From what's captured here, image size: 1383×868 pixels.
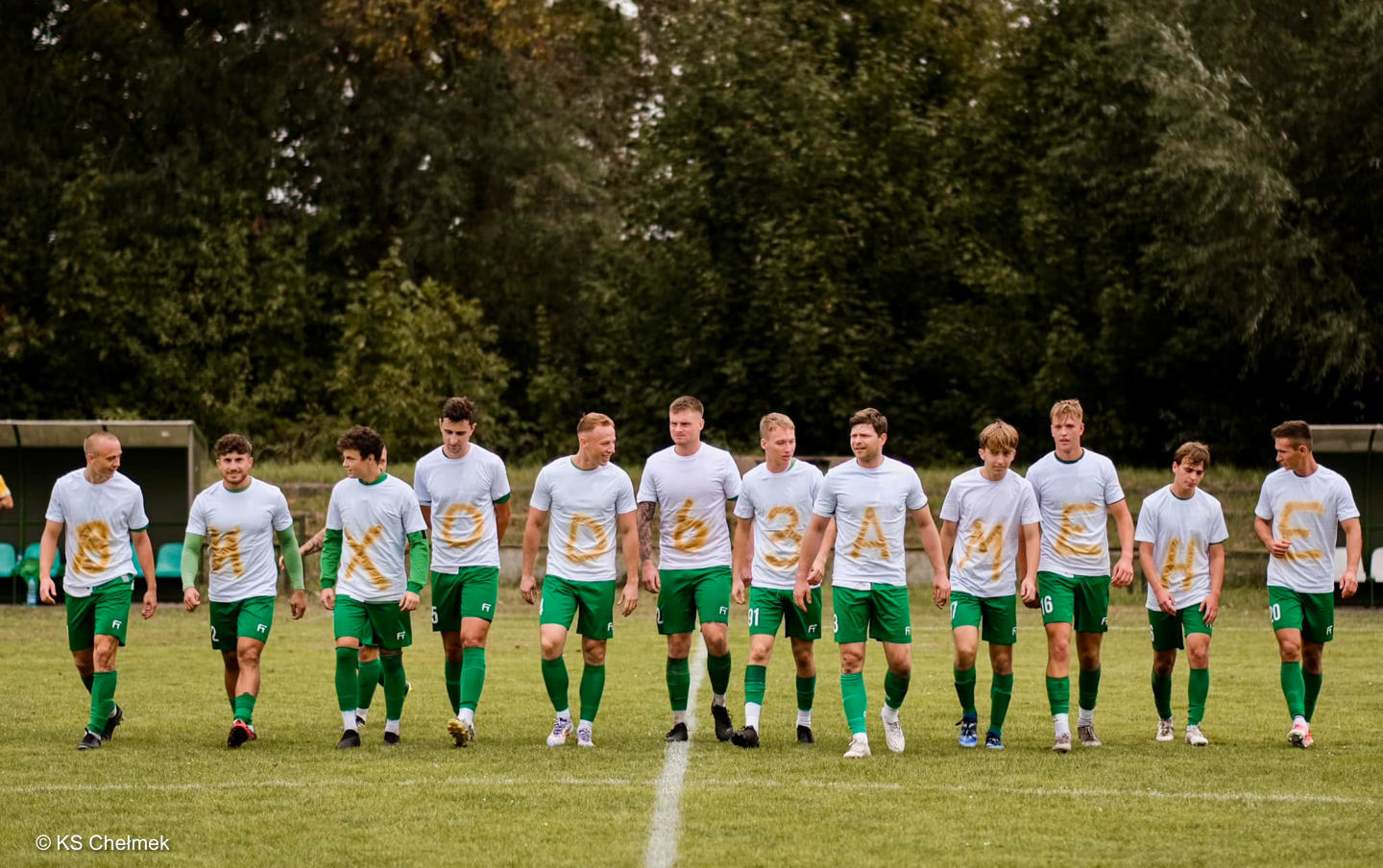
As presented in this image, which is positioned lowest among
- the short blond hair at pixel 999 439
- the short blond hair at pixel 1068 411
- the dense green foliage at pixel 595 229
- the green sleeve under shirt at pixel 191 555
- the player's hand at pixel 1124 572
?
the player's hand at pixel 1124 572

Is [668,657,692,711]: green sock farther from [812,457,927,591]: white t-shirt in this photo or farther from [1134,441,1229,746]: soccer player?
[1134,441,1229,746]: soccer player

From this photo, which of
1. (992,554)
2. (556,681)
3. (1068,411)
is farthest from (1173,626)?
(556,681)

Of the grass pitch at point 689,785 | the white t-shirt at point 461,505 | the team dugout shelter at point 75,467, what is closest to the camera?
Result: the grass pitch at point 689,785

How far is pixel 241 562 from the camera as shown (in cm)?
1035

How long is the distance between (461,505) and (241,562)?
143 centimetres

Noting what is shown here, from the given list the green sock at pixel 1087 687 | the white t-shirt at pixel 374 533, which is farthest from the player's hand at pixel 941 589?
the white t-shirt at pixel 374 533

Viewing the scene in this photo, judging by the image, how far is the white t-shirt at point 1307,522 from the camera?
34.7 ft

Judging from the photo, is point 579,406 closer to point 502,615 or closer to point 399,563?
point 502,615

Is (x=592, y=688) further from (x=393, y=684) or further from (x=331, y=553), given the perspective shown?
(x=331, y=553)

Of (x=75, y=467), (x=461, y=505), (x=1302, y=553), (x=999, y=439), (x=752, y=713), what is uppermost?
(x=999, y=439)

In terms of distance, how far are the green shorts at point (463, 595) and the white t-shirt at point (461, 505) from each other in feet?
0.18

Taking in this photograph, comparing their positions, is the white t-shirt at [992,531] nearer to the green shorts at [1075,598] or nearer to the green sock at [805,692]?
the green shorts at [1075,598]

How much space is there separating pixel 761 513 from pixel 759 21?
968 inches

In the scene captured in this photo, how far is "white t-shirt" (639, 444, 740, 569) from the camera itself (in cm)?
1053
